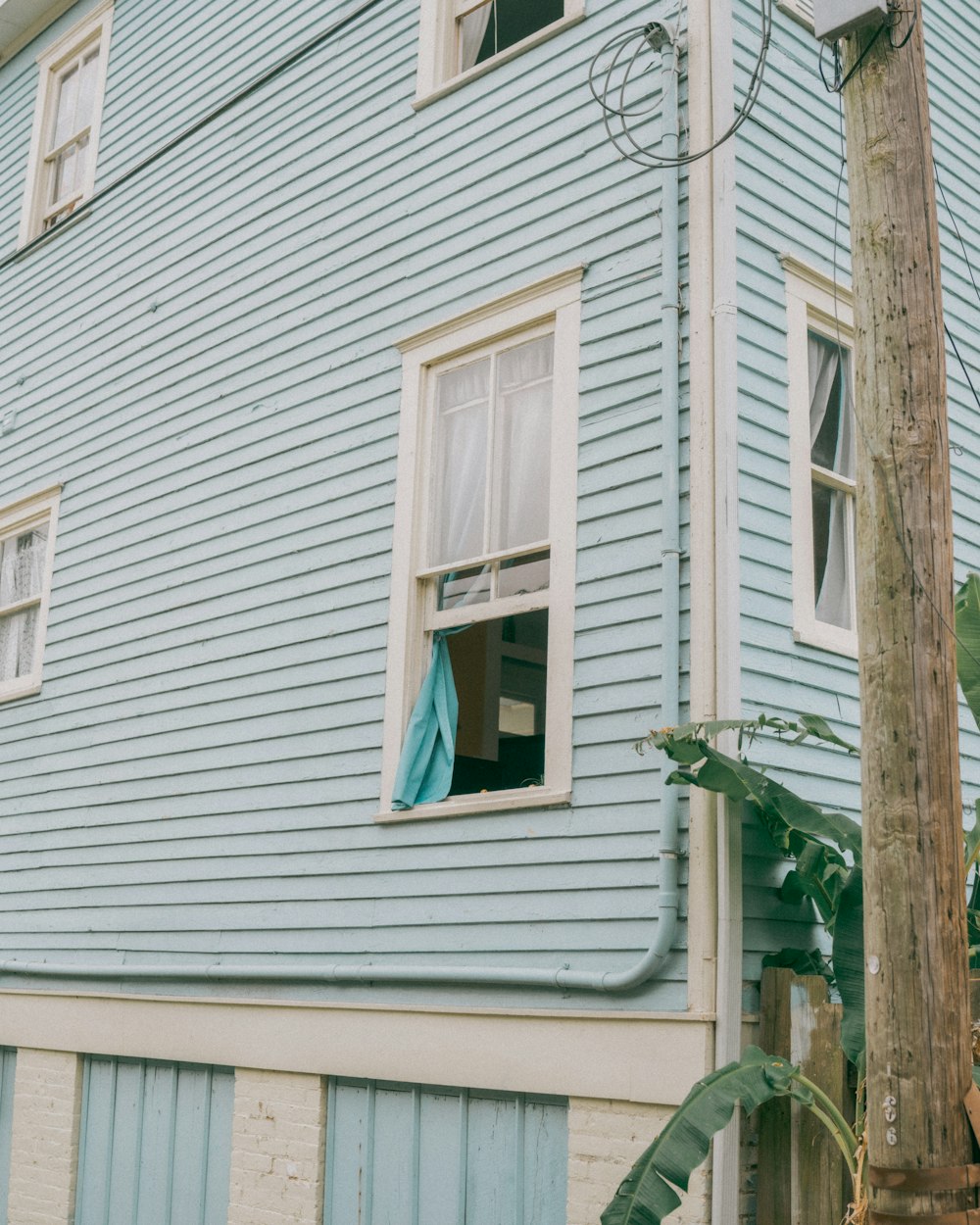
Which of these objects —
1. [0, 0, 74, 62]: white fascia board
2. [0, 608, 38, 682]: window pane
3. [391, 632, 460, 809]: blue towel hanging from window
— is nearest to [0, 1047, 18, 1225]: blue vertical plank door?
[0, 608, 38, 682]: window pane

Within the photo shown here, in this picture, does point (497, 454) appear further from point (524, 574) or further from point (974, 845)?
point (974, 845)

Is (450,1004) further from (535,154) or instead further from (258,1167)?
(535,154)

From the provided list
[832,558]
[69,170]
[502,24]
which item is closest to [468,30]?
[502,24]

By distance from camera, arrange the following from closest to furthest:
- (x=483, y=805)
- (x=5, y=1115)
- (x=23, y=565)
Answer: (x=483, y=805) < (x=5, y=1115) < (x=23, y=565)

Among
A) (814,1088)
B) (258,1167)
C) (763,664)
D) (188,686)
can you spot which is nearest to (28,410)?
(188,686)

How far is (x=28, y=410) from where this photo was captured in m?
12.2

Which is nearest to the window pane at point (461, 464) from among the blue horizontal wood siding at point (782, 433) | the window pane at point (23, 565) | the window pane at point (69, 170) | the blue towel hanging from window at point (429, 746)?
the blue towel hanging from window at point (429, 746)

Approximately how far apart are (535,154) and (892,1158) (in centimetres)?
590

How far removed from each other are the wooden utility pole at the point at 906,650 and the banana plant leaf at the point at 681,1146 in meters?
1.25

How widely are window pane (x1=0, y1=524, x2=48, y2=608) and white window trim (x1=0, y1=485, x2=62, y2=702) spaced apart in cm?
9

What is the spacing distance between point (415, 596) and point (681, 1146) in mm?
3697

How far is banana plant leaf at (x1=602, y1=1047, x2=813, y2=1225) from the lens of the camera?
5.44 m

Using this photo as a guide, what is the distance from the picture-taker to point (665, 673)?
677cm

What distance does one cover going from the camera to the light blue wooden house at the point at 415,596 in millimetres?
6914
